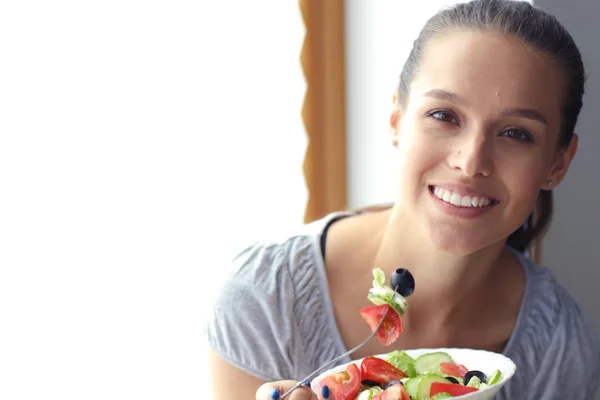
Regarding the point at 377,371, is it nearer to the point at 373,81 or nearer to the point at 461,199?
the point at 461,199

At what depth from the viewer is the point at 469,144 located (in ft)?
3.67

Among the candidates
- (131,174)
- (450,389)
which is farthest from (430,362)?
(131,174)

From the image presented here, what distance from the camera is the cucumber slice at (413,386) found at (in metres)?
0.91

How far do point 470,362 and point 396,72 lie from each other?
3.02ft

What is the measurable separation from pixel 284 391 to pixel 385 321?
0.53 ft

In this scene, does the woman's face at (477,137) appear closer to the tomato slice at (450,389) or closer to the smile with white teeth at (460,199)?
the smile with white teeth at (460,199)

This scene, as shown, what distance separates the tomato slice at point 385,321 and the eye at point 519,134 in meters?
0.31

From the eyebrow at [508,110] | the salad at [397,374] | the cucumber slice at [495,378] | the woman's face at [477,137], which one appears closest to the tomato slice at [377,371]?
the salad at [397,374]

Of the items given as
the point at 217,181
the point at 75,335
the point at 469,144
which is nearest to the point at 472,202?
the point at 469,144

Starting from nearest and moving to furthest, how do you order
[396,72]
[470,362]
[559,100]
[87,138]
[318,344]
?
[470,362]
[559,100]
[318,344]
[87,138]
[396,72]

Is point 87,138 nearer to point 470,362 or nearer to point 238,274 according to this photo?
point 238,274

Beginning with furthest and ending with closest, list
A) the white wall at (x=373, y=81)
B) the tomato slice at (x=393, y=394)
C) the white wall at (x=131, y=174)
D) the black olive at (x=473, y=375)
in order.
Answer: the white wall at (x=373, y=81) → the white wall at (x=131, y=174) → the black olive at (x=473, y=375) → the tomato slice at (x=393, y=394)

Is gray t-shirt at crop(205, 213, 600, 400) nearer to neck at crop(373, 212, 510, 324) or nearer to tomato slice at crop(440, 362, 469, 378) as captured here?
neck at crop(373, 212, 510, 324)

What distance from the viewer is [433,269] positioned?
1288mm
